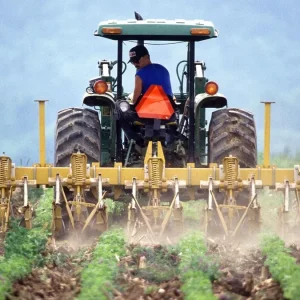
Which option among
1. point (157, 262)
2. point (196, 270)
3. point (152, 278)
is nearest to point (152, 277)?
point (152, 278)

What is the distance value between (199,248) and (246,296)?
155 cm

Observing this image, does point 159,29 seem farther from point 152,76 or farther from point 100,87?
point 100,87

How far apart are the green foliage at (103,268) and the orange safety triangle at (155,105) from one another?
1760 mm

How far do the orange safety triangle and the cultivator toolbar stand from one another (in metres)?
0.32

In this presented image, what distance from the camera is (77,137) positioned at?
457 inches

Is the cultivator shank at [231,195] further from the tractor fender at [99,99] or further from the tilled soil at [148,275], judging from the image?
the tractor fender at [99,99]

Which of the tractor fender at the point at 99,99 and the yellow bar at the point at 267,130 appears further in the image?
the tractor fender at the point at 99,99

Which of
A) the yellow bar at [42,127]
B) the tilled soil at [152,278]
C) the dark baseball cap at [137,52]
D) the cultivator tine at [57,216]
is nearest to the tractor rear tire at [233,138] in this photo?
the dark baseball cap at [137,52]

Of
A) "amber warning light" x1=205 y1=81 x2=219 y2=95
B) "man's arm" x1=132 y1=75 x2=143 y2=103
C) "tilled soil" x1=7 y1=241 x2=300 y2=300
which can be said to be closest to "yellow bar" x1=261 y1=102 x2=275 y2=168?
"amber warning light" x1=205 y1=81 x2=219 y2=95

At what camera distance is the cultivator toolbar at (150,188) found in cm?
1026

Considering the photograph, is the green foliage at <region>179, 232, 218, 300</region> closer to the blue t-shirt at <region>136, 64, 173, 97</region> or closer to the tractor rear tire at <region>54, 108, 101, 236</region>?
the tractor rear tire at <region>54, 108, 101, 236</region>

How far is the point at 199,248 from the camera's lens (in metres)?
8.99

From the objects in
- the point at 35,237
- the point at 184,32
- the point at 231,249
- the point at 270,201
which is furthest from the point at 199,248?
the point at 270,201

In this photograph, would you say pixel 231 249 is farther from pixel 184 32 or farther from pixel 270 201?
pixel 270 201
